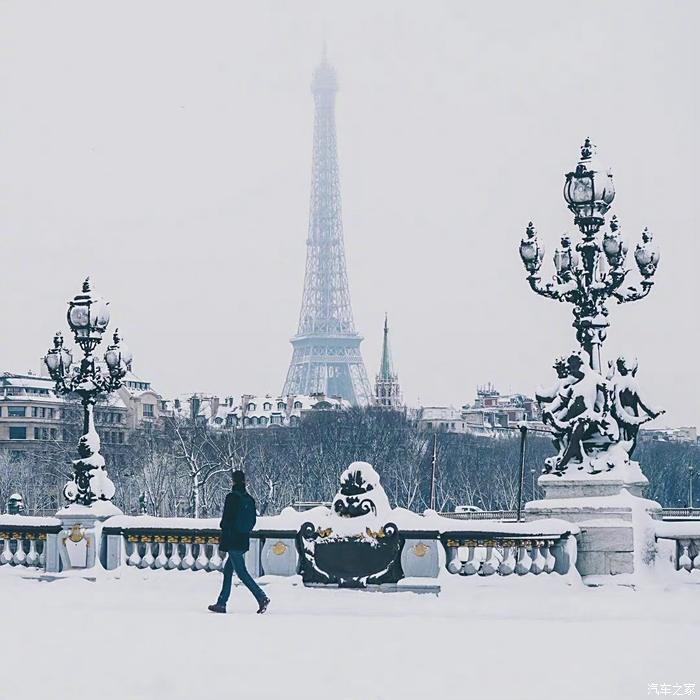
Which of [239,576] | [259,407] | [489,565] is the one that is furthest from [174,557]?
[259,407]

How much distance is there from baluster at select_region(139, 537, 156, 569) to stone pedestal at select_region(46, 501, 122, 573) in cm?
107

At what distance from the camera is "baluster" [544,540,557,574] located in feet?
88.0

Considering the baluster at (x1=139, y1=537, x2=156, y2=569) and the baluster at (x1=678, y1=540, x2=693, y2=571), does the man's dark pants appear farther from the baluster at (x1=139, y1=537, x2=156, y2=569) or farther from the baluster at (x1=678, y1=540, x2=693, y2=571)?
the baluster at (x1=678, y1=540, x2=693, y2=571)

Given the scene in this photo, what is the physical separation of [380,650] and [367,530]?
684 centimetres

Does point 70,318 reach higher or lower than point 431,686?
higher

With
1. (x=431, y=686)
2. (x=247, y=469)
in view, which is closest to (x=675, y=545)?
(x=431, y=686)

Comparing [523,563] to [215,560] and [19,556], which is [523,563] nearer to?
[215,560]

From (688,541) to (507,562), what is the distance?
8.97ft

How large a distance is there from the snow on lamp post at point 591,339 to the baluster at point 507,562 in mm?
1973

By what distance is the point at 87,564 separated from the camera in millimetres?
30031

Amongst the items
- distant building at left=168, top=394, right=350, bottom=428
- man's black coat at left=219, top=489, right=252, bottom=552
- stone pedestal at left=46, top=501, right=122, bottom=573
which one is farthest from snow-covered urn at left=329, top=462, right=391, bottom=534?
distant building at left=168, top=394, right=350, bottom=428

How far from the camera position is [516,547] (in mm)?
26766

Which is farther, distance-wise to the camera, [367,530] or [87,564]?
[87,564]

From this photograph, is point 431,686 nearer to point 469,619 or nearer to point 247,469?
point 469,619
